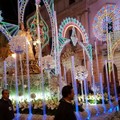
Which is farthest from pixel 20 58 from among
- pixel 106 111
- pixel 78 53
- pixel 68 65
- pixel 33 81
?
pixel 78 53

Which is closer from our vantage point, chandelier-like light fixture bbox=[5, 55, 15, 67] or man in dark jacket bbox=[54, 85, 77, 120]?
man in dark jacket bbox=[54, 85, 77, 120]

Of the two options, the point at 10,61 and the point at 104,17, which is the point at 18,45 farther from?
the point at 104,17

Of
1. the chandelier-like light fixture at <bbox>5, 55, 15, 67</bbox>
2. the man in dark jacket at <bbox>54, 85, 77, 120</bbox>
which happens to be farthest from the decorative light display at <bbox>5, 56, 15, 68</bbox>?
the man in dark jacket at <bbox>54, 85, 77, 120</bbox>

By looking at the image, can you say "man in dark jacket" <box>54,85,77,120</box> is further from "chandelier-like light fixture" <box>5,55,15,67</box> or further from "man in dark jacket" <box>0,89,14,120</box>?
"chandelier-like light fixture" <box>5,55,15,67</box>

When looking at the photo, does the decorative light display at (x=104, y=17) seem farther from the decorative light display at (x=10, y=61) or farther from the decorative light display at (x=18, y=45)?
the decorative light display at (x=18, y=45)

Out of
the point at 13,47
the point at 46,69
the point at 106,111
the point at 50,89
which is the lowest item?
the point at 106,111

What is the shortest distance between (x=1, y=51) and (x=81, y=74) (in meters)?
16.2

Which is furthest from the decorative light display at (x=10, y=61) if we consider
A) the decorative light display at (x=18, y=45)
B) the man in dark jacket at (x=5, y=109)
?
the man in dark jacket at (x=5, y=109)

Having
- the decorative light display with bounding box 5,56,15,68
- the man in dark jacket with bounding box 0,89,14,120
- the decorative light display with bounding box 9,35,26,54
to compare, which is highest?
the decorative light display with bounding box 9,35,26,54

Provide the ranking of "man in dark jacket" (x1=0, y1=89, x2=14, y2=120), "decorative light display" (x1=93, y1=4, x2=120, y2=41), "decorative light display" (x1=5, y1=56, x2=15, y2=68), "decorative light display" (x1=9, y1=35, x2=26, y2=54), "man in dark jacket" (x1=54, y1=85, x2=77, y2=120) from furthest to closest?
"decorative light display" (x1=93, y1=4, x2=120, y2=41), "decorative light display" (x1=5, y1=56, x2=15, y2=68), "decorative light display" (x1=9, y1=35, x2=26, y2=54), "man in dark jacket" (x1=0, y1=89, x2=14, y2=120), "man in dark jacket" (x1=54, y1=85, x2=77, y2=120)

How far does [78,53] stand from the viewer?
23.1m

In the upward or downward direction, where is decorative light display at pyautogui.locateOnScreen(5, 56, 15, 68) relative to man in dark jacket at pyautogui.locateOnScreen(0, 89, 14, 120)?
upward

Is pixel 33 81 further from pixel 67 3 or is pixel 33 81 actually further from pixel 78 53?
pixel 67 3

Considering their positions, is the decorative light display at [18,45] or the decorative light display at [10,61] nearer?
the decorative light display at [18,45]
